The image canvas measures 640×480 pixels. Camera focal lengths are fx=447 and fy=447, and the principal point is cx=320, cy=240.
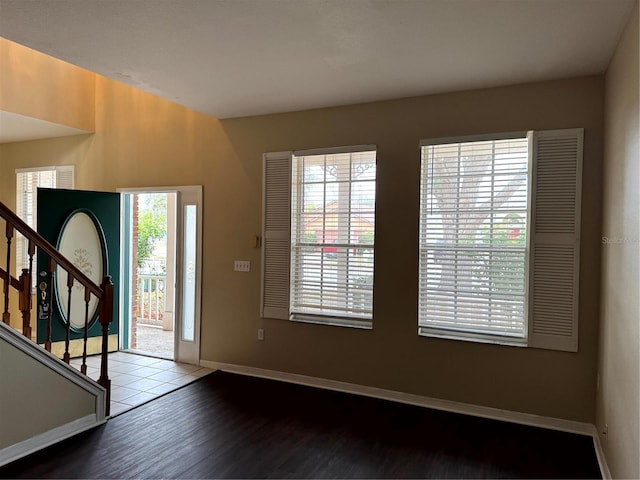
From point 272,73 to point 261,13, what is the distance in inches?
37.7

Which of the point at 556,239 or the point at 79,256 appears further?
the point at 79,256

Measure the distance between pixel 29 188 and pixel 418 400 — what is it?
5.89m

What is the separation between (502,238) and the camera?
3631 millimetres

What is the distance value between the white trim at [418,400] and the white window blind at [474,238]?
0.60m

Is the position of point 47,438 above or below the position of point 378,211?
below

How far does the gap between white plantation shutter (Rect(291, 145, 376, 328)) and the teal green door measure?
2.48 metres

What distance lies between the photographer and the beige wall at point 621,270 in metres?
2.14

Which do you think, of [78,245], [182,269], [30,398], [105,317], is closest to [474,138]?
[105,317]

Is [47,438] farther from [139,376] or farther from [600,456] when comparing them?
[600,456]

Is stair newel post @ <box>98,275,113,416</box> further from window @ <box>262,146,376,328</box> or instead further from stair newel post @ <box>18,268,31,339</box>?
window @ <box>262,146,376,328</box>

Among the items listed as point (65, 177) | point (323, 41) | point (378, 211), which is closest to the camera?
point (323, 41)

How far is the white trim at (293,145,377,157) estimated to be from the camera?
13.5 feet

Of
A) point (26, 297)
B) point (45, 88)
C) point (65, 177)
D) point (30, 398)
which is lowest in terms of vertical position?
point (30, 398)

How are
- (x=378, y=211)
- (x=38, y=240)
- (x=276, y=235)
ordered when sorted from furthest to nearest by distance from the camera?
(x=276, y=235) → (x=378, y=211) → (x=38, y=240)
